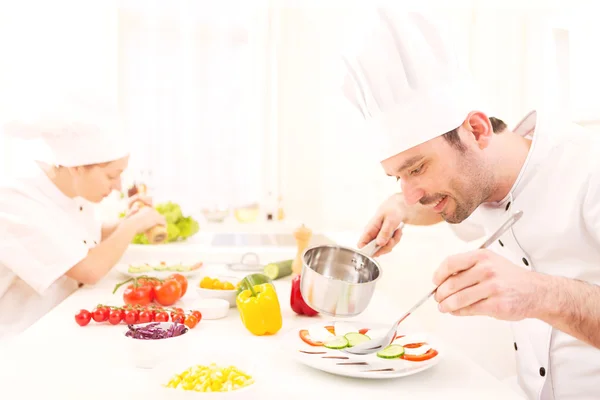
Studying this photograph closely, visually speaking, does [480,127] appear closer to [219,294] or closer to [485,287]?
[485,287]

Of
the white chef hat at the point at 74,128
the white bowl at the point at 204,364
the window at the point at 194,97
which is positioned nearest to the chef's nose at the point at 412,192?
the white bowl at the point at 204,364

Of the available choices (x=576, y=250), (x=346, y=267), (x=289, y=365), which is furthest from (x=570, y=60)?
(x=289, y=365)

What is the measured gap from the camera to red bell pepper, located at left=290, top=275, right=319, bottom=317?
5.55 ft

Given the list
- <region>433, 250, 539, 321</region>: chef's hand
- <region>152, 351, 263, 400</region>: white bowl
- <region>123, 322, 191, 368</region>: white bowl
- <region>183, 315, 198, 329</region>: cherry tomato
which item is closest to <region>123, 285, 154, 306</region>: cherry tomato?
<region>183, 315, 198, 329</region>: cherry tomato

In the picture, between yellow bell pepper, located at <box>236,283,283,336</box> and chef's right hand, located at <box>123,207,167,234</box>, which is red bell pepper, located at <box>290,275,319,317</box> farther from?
chef's right hand, located at <box>123,207,167,234</box>

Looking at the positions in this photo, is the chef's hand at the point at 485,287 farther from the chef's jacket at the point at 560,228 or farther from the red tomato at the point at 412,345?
the chef's jacket at the point at 560,228

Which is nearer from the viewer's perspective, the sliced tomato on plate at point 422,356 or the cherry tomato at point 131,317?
the sliced tomato on plate at point 422,356

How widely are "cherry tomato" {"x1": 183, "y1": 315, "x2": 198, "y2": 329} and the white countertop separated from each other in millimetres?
17

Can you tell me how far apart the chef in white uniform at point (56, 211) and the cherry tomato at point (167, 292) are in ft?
1.47

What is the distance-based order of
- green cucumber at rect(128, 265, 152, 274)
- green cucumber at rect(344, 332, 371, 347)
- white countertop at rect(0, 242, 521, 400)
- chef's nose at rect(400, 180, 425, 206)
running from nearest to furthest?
white countertop at rect(0, 242, 521, 400) → green cucumber at rect(344, 332, 371, 347) → chef's nose at rect(400, 180, 425, 206) → green cucumber at rect(128, 265, 152, 274)

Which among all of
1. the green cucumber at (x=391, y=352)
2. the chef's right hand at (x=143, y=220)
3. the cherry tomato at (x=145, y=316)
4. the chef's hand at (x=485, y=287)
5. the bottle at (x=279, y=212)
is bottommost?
the bottle at (x=279, y=212)

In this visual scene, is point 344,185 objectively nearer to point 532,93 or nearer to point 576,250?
point 532,93

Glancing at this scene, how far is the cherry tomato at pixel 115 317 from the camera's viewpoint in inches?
61.6

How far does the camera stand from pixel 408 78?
1407mm
